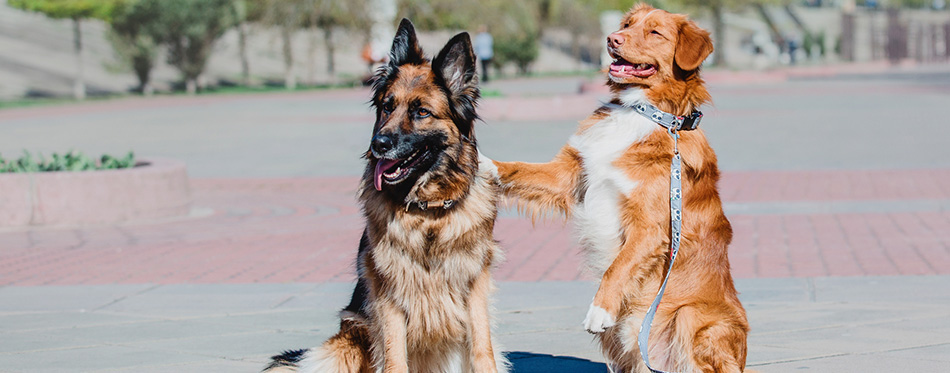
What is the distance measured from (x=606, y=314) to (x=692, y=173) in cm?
70

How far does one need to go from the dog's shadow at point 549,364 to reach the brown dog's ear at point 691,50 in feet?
5.52

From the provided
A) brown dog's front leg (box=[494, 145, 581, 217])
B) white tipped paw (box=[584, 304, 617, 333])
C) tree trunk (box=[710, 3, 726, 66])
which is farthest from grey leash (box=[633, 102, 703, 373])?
tree trunk (box=[710, 3, 726, 66])

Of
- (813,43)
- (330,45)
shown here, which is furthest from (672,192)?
(813,43)

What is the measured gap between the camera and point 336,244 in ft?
30.6

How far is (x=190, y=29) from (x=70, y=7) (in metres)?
6.77

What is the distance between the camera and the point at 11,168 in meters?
10.4

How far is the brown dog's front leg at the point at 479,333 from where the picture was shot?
4480mm

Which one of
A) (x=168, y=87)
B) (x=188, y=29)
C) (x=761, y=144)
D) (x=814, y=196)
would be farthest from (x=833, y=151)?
(x=168, y=87)

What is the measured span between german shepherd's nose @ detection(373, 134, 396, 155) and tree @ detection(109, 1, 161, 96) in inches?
1451

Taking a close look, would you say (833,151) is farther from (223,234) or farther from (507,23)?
(507,23)

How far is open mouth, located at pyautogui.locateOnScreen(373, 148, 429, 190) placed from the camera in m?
4.36

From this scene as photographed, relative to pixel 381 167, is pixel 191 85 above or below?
below

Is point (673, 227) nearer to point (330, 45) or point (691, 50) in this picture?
point (691, 50)

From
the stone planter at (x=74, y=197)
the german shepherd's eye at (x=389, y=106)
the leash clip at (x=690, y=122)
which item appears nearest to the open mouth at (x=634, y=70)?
the leash clip at (x=690, y=122)
